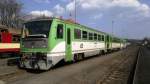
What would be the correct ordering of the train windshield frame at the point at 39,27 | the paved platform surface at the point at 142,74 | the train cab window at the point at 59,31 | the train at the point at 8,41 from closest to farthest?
the paved platform surface at the point at 142,74 < the train windshield frame at the point at 39,27 < the train cab window at the point at 59,31 < the train at the point at 8,41

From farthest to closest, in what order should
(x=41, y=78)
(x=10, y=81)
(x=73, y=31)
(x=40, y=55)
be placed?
(x=73, y=31), (x=40, y=55), (x=41, y=78), (x=10, y=81)

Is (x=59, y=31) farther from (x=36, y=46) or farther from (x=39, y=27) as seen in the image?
(x=36, y=46)

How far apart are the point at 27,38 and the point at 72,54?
171 inches

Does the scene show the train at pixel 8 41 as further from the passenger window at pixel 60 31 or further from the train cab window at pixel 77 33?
the passenger window at pixel 60 31

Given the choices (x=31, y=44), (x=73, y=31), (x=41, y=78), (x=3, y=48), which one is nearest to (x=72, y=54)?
(x=73, y=31)

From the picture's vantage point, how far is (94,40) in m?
27.4

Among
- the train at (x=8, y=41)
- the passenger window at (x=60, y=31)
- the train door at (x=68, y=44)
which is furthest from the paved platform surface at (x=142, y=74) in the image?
the train at (x=8, y=41)

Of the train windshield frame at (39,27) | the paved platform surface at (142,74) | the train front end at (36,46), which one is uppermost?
→ the train windshield frame at (39,27)

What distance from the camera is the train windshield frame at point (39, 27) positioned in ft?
53.3

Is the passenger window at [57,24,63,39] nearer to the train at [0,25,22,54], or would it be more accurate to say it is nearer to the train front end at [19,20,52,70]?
the train front end at [19,20,52,70]

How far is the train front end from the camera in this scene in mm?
15773

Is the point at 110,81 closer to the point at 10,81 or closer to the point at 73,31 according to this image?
the point at 10,81

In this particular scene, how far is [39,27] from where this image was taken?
1648 cm

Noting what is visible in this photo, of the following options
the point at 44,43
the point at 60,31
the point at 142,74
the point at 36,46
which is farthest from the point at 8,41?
the point at 142,74
